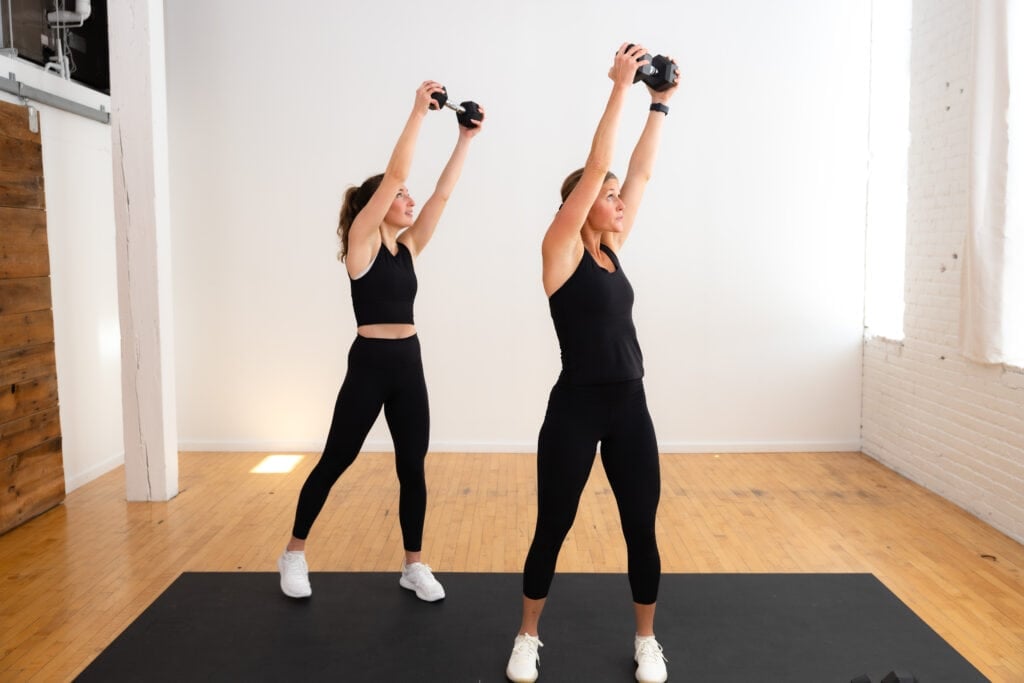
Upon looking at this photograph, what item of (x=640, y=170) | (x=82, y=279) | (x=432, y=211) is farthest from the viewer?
(x=82, y=279)

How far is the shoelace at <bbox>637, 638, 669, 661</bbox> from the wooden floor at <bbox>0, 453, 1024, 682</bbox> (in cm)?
38

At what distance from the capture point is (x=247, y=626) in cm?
283

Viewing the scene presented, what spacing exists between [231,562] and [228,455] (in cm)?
195

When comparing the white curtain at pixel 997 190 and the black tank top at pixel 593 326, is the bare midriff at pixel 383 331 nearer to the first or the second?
the black tank top at pixel 593 326

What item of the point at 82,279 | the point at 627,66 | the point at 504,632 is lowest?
the point at 504,632

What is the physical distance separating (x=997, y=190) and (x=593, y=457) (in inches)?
94.5

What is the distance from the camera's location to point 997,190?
Result: 3707 millimetres

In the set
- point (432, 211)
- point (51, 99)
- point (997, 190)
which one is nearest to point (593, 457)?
point (432, 211)

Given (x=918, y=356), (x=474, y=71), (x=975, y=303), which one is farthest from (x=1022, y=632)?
(x=474, y=71)

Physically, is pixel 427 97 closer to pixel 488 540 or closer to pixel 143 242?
pixel 488 540

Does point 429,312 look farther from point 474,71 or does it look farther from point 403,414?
point 403,414

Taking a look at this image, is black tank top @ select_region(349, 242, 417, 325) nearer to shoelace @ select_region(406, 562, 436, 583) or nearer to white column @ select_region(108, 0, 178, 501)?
shoelace @ select_region(406, 562, 436, 583)

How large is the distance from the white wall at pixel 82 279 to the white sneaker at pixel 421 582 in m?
2.17

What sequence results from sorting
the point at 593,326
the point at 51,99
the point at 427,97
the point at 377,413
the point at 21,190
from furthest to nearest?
the point at 51,99 → the point at 21,190 → the point at 377,413 → the point at 427,97 → the point at 593,326
